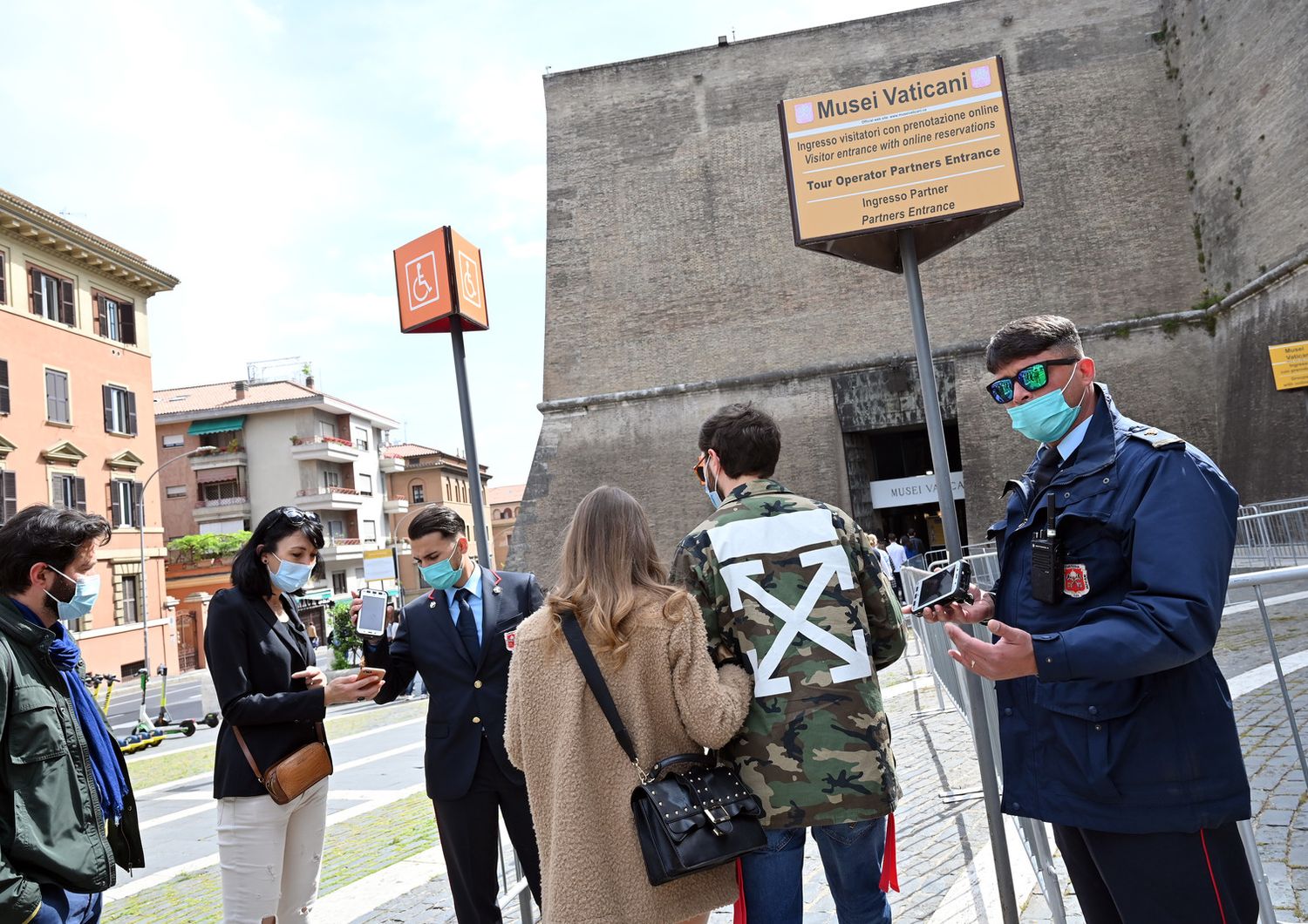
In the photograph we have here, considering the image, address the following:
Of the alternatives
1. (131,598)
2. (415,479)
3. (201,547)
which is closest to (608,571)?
(131,598)

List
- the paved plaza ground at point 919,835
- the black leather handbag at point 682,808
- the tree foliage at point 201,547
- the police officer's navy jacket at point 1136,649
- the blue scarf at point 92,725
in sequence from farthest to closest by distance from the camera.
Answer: the tree foliage at point 201,547 < the paved plaza ground at point 919,835 < the blue scarf at point 92,725 < the black leather handbag at point 682,808 < the police officer's navy jacket at point 1136,649

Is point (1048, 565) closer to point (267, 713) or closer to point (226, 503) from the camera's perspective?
point (267, 713)

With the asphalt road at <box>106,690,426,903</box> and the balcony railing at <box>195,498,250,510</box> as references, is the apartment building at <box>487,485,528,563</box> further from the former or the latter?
the asphalt road at <box>106,690,426,903</box>

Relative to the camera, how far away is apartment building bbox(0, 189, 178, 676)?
24.9 meters

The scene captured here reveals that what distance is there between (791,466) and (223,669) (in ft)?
74.3

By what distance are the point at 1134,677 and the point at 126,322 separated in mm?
34944

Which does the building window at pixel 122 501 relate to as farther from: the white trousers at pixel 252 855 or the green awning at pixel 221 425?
the white trousers at pixel 252 855

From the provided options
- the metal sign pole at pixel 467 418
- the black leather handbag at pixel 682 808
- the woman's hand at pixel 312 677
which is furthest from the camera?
the metal sign pole at pixel 467 418

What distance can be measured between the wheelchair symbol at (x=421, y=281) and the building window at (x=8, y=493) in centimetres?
2555

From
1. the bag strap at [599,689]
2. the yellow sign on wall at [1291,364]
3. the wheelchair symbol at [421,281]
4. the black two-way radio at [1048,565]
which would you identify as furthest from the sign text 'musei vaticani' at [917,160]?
the yellow sign on wall at [1291,364]

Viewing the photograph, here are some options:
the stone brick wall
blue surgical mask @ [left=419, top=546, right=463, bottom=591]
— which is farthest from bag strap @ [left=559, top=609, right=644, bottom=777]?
the stone brick wall

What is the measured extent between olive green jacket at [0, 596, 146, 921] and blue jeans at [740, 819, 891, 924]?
188 centimetres

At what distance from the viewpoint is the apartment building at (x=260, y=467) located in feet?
150

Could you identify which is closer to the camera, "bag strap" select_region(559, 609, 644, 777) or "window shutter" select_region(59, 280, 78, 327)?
"bag strap" select_region(559, 609, 644, 777)
